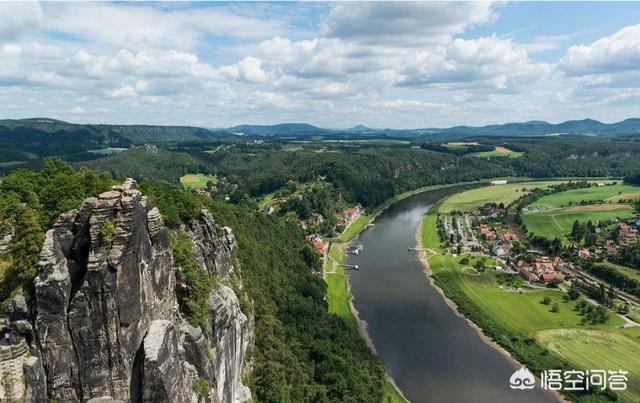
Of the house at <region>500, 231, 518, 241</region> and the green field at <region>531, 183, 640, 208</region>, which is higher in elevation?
the green field at <region>531, 183, 640, 208</region>

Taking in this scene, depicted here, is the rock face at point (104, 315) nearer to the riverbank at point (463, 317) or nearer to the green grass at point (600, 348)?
the riverbank at point (463, 317)

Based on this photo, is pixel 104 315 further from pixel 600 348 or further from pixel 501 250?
pixel 501 250

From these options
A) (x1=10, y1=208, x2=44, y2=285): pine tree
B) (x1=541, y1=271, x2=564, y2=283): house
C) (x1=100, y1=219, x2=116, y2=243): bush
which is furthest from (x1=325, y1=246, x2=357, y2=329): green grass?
(x1=10, y1=208, x2=44, y2=285): pine tree

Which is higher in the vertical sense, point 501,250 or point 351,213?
point 351,213

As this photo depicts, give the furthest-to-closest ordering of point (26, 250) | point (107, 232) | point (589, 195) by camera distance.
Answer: point (589, 195) → point (26, 250) → point (107, 232)

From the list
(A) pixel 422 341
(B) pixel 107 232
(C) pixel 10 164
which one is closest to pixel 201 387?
(B) pixel 107 232

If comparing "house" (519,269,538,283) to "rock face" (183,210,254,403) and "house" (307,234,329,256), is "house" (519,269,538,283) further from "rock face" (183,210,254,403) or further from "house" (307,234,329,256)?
"rock face" (183,210,254,403)
